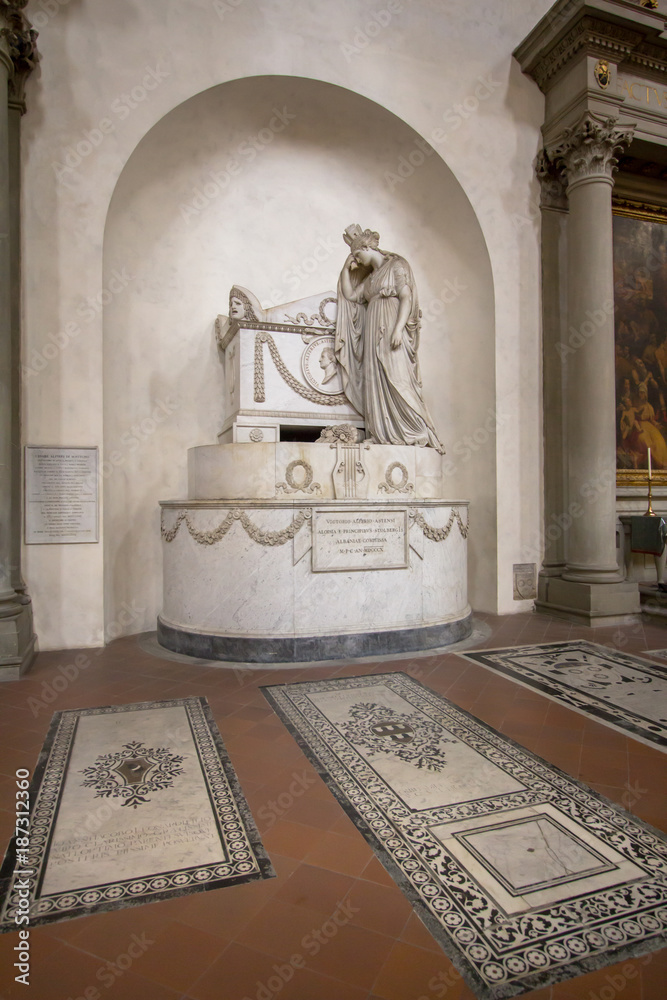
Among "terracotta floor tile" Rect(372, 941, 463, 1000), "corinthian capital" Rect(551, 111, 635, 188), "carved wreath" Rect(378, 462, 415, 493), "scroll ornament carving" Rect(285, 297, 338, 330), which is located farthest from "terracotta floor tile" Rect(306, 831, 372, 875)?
"corinthian capital" Rect(551, 111, 635, 188)

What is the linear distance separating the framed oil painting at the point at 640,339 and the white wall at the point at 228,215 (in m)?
1.53

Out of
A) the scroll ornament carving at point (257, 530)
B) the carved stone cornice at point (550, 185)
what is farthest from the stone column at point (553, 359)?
the scroll ornament carving at point (257, 530)

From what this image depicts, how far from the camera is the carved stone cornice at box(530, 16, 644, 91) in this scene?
21.8 ft

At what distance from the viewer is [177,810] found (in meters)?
2.61

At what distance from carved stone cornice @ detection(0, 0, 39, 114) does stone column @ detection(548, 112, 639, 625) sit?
5447mm

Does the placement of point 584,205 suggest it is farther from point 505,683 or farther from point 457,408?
point 505,683

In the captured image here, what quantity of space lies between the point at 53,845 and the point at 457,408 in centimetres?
665

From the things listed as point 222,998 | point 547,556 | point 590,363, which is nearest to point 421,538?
point 547,556

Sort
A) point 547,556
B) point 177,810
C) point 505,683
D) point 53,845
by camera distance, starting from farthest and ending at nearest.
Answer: point 547,556 → point 505,683 → point 177,810 → point 53,845

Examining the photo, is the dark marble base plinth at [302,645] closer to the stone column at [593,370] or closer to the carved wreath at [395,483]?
the carved wreath at [395,483]

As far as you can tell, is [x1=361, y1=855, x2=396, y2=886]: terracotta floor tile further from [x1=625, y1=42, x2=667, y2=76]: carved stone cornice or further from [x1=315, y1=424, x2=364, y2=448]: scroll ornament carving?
[x1=625, y1=42, x2=667, y2=76]: carved stone cornice

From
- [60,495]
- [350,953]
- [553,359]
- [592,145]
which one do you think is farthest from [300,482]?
[592,145]

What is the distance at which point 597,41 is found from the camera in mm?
6723

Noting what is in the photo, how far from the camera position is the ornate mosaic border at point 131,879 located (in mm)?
2004
